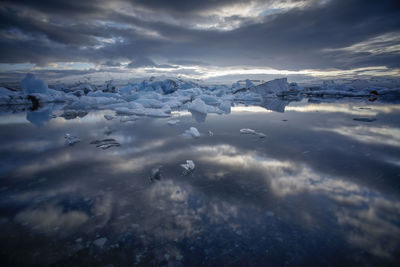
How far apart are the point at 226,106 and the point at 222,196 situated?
580cm

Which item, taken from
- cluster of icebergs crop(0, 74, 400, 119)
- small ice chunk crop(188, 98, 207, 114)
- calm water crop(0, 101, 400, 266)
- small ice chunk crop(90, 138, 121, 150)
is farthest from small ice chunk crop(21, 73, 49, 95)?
small ice chunk crop(90, 138, 121, 150)

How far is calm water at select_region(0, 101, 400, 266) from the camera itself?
3.09ft

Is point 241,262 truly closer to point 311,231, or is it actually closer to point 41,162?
point 311,231

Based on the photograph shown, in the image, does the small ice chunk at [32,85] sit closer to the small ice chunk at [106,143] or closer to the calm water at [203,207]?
the calm water at [203,207]

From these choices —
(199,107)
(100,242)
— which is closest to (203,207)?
(100,242)

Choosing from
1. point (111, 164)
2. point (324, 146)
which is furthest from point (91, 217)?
point (324, 146)

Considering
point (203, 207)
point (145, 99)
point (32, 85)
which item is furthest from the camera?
point (32, 85)

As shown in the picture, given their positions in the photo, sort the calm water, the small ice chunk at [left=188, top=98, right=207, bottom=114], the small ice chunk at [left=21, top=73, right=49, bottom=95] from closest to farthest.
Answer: the calm water < the small ice chunk at [left=188, top=98, right=207, bottom=114] < the small ice chunk at [left=21, top=73, right=49, bottom=95]

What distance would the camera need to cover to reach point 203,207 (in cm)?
128

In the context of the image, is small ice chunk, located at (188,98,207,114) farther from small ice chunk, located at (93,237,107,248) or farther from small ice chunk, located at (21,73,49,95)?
small ice chunk, located at (21,73,49,95)

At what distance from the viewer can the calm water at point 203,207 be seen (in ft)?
3.09

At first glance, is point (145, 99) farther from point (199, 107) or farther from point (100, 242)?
point (100, 242)

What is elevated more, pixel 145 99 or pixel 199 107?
pixel 145 99

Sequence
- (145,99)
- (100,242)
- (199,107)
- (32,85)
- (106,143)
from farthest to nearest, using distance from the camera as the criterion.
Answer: (32,85) < (145,99) < (199,107) < (106,143) < (100,242)
